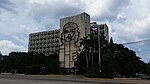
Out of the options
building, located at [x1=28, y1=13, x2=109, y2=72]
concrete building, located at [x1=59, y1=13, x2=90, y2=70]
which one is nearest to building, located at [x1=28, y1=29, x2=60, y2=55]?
building, located at [x1=28, y1=13, x2=109, y2=72]

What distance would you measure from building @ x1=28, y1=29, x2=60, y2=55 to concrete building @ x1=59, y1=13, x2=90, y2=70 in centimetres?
4829

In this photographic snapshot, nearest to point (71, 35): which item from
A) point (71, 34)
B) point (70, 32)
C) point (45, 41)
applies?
point (71, 34)

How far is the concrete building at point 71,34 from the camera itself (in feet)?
413

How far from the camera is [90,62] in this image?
92938 mm

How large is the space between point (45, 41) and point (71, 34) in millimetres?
61236

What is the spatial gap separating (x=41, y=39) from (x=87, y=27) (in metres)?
69.1

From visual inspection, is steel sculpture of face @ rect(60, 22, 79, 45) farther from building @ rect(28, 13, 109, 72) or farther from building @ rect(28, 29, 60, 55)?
building @ rect(28, 29, 60, 55)

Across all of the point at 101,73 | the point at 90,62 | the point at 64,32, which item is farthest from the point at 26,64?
the point at 101,73

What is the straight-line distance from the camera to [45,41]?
188375mm

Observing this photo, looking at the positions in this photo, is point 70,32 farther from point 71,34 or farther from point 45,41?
point 45,41

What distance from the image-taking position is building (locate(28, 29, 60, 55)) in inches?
7170

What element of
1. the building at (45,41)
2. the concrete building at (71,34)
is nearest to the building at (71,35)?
the concrete building at (71,34)

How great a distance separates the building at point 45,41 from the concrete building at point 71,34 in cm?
4829

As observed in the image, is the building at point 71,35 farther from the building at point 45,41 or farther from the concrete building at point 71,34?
the building at point 45,41
